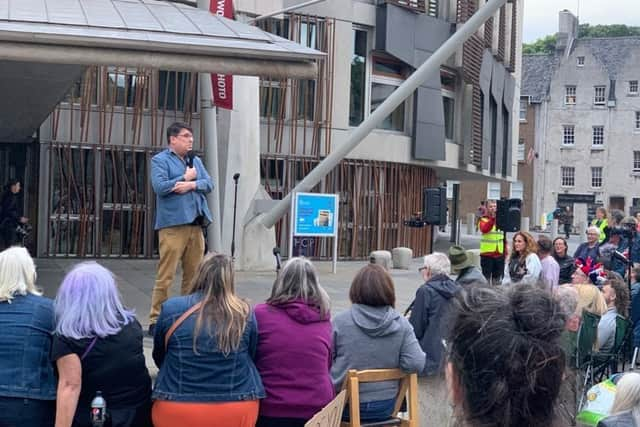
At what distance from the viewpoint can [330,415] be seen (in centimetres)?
541

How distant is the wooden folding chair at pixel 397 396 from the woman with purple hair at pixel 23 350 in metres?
1.81

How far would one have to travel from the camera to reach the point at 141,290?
1366 centimetres

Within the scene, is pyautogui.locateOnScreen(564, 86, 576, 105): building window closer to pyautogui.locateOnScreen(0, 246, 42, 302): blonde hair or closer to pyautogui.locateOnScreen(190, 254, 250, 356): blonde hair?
pyautogui.locateOnScreen(190, 254, 250, 356): blonde hair

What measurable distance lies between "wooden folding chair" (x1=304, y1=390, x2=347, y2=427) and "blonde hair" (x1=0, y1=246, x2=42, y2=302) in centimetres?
179

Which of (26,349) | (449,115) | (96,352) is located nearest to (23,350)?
(26,349)

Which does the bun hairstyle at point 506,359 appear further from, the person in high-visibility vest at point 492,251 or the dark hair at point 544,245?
the person in high-visibility vest at point 492,251

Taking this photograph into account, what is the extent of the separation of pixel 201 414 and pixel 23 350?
1058 mm

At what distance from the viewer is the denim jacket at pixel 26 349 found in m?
5.37

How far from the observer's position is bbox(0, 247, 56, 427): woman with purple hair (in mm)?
5367

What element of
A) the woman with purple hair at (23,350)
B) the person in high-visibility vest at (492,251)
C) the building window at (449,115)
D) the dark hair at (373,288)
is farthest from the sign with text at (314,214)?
the building window at (449,115)

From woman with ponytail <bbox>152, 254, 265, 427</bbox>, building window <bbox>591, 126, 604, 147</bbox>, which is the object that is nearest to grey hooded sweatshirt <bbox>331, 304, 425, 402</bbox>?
woman with ponytail <bbox>152, 254, 265, 427</bbox>

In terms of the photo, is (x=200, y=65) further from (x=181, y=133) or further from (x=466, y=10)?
(x=466, y=10)

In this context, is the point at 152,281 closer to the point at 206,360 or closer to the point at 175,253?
the point at 175,253

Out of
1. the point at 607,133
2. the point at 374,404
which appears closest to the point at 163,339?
the point at 374,404
